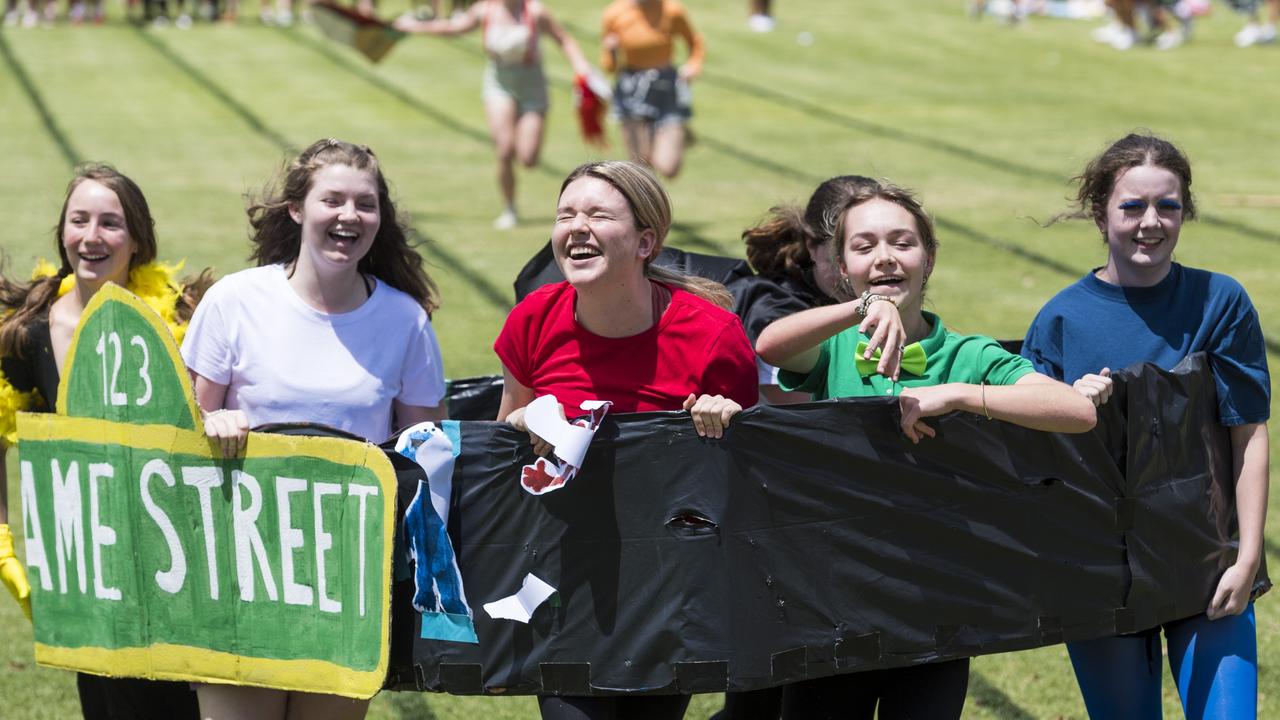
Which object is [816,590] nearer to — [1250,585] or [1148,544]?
[1148,544]

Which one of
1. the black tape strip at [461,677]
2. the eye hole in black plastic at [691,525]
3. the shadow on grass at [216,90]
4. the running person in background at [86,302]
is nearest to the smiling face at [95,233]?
the running person in background at [86,302]

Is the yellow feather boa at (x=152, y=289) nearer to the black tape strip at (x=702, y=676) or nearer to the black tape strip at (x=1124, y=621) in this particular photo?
the black tape strip at (x=702, y=676)

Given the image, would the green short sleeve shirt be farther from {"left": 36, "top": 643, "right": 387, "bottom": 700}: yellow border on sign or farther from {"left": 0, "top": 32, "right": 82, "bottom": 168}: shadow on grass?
{"left": 0, "top": 32, "right": 82, "bottom": 168}: shadow on grass

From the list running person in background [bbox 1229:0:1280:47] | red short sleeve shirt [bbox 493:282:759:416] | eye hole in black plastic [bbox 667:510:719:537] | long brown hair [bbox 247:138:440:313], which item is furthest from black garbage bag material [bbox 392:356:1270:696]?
running person in background [bbox 1229:0:1280:47]

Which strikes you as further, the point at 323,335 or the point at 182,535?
the point at 323,335

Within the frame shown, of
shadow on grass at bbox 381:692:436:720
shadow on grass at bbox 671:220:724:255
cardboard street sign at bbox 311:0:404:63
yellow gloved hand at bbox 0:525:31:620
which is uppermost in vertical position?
cardboard street sign at bbox 311:0:404:63

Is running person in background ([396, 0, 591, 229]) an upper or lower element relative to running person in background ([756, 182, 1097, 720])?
upper

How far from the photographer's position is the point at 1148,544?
3438mm

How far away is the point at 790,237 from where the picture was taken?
4.27 meters

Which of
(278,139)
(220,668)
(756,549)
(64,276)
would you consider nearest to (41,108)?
(278,139)

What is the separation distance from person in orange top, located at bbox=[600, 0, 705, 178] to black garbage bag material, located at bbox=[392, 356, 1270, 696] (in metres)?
8.80

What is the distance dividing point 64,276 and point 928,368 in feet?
7.10

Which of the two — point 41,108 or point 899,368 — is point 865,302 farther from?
point 41,108

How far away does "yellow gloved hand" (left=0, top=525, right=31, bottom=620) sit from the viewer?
11.7ft
